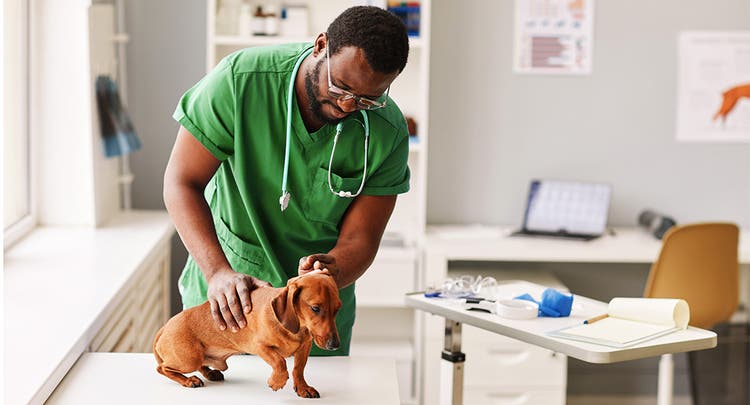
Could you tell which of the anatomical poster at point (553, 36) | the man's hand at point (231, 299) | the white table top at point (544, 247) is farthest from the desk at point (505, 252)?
the man's hand at point (231, 299)

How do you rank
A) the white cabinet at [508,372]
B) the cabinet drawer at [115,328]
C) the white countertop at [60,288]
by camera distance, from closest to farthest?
the white countertop at [60,288]
the cabinet drawer at [115,328]
the white cabinet at [508,372]

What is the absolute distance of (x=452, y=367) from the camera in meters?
2.02

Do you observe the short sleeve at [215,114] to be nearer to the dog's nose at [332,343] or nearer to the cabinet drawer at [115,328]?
the dog's nose at [332,343]

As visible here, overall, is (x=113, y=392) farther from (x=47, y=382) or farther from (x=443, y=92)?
(x=443, y=92)

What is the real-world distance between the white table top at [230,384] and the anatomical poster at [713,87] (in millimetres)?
2206

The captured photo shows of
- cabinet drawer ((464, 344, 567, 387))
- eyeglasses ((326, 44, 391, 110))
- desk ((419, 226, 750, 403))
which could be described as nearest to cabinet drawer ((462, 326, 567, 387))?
cabinet drawer ((464, 344, 567, 387))

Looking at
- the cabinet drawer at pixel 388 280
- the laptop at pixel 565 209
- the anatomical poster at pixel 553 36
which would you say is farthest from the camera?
the anatomical poster at pixel 553 36

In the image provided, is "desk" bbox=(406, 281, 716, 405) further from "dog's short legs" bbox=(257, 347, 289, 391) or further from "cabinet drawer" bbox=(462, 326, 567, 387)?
"cabinet drawer" bbox=(462, 326, 567, 387)

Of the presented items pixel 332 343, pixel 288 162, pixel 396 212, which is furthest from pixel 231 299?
pixel 396 212

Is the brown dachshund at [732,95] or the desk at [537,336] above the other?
the brown dachshund at [732,95]

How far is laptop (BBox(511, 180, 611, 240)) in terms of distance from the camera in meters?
3.36

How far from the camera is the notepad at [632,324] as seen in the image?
1725 millimetres

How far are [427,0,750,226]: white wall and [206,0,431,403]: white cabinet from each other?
5.0 inches

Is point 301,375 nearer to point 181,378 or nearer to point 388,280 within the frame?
point 181,378
